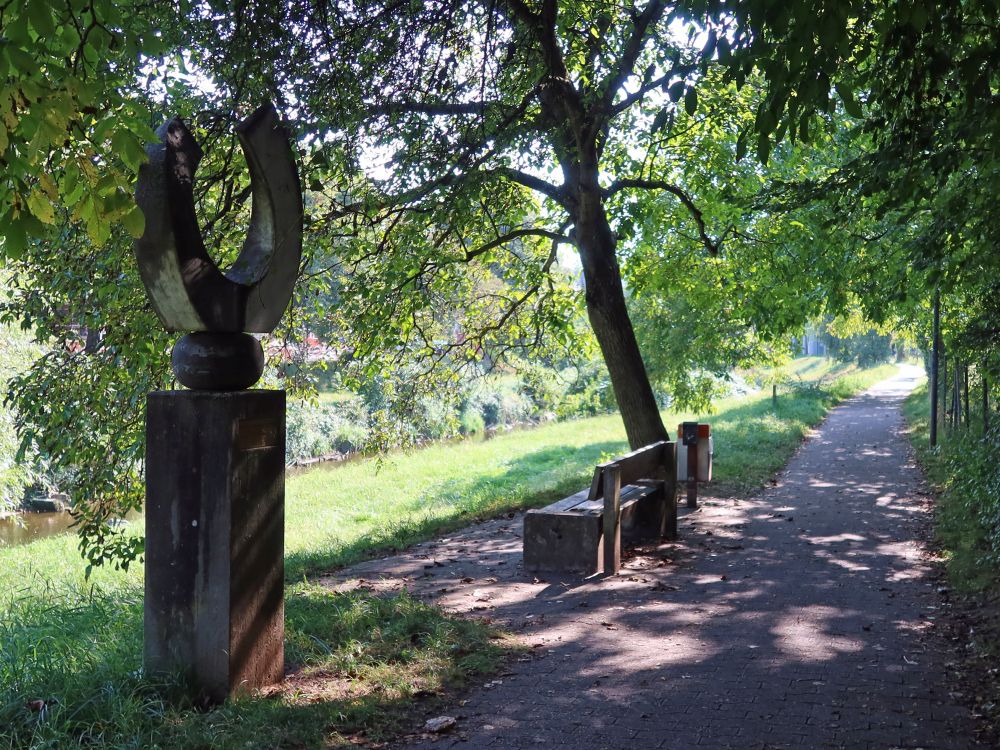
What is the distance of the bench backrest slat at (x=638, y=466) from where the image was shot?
9070 millimetres

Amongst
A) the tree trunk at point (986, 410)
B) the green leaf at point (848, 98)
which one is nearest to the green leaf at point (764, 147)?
the green leaf at point (848, 98)

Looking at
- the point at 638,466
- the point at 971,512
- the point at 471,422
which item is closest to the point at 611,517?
the point at 638,466

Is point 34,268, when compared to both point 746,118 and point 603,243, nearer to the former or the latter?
point 603,243

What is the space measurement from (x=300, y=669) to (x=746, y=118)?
10.9 metres

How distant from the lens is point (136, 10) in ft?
22.8

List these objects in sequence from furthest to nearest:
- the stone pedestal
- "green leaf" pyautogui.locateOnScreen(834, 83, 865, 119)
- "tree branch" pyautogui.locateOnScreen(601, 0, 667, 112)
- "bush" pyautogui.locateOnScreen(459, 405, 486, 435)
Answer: "bush" pyautogui.locateOnScreen(459, 405, 486, 435)
"tree branch" pyautogui.locateOnScreen(601, 0, 667, 112)
the stone pedestal
"green leaf" pyautogui.locateOnScreen(834, 83, 865, 119)

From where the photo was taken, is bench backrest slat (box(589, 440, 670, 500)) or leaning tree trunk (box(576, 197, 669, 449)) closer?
bench backrest slat (box(589, 440, 670, 500))

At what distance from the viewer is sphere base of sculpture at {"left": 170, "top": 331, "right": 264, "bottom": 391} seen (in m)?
5.16

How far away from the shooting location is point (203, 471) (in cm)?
497

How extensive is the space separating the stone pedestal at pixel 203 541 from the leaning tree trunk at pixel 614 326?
8.00 m

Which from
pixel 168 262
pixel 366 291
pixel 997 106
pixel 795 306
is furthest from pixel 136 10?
pixel 795 306

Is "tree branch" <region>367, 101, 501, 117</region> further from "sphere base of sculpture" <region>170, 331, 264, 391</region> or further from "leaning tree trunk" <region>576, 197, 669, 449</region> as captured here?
"sphere base of sculpture" <region>170, 331, 264, 391</region>

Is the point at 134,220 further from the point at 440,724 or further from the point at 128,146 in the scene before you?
the point at 440,724

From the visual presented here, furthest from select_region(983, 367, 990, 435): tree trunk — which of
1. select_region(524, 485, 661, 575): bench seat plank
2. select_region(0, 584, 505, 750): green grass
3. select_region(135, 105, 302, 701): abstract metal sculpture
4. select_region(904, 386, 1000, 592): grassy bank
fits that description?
select_region(135, 105, 302, 701): abstract metal sculpture
